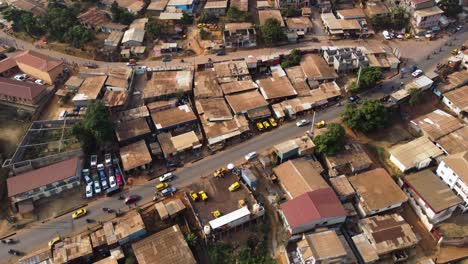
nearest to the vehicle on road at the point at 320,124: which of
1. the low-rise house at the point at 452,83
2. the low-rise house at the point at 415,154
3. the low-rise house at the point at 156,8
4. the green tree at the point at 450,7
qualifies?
the low-rise house at the point at 415,154

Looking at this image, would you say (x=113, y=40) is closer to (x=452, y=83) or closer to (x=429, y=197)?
(x=429, y=197)

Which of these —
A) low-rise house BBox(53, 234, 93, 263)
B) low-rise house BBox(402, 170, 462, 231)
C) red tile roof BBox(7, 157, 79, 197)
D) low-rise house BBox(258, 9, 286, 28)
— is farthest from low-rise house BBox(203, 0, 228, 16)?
low-rise house BBox(53, 234, 93, 263)

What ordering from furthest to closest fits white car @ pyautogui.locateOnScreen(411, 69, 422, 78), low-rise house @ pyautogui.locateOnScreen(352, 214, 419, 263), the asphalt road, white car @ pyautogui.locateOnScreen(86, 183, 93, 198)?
white car @ pyautogui.locateOnScreen(411, 69, 422, 78) → white car @ pyautogui.locateOnScreen(86, 183, 93, 198) → the asphalt road → low-rise house @ pyautogui.locateOnScreen(352, 214, 419, 263)

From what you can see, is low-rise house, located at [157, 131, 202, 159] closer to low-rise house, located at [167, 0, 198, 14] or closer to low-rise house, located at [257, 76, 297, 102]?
low-rise house, located at [257, 76, 297, 102]

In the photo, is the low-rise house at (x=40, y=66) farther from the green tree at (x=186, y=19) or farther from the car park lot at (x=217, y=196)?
the car park lot at (x=217, y=196)

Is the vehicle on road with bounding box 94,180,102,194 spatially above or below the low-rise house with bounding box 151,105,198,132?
below

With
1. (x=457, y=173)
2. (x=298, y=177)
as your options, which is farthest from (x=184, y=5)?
(x=457, y=173)

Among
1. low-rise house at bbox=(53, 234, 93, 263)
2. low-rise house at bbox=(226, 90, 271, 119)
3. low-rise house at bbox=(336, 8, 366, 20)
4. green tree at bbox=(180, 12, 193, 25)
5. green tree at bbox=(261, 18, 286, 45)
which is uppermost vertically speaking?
low-rise house at bbox=(336, 8, 366, 20)

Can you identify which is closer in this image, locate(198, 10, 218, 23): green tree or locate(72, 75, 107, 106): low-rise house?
locate(72, 75, 107, 106): low-rise house
